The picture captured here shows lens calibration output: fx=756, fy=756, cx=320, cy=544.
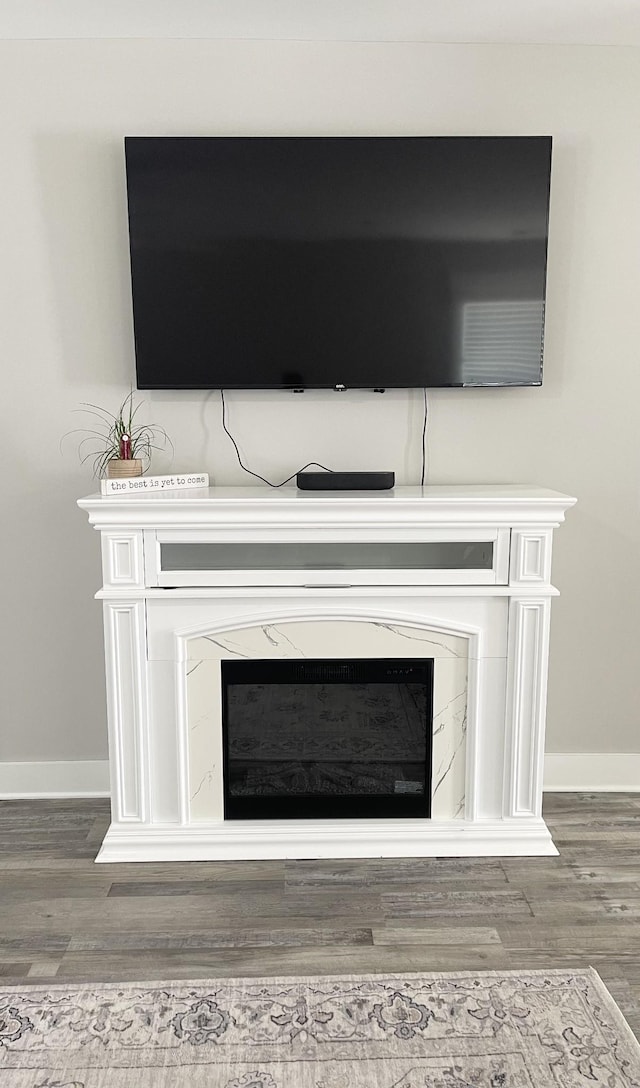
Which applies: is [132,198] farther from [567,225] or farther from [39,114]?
[567,225]

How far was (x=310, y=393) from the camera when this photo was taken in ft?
8.42

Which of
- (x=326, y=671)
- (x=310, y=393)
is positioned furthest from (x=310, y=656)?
(x=310, y=393)

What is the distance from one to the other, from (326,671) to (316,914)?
2.18 ft

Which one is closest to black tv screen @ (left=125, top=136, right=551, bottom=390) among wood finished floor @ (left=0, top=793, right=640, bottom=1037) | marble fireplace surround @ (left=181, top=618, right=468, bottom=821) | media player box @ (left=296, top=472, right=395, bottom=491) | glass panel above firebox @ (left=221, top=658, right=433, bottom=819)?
media player box @ (left=296, top=472, right=395, bottom=491)

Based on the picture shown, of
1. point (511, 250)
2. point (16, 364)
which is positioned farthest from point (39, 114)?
point (511, 250)

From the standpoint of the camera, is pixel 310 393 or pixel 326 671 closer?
pixel 326 671

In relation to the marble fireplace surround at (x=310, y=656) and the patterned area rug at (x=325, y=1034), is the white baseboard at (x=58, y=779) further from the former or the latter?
the patterned area rug at (x=325, y=1034)

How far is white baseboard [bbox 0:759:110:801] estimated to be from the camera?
272 centimetres

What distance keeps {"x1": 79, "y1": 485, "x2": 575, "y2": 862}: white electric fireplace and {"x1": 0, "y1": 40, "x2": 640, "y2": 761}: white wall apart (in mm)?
406

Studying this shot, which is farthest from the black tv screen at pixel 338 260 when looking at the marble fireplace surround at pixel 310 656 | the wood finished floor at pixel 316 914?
the wood finished floor at pixel 316 914

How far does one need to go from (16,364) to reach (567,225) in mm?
1897

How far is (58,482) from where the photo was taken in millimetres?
2605

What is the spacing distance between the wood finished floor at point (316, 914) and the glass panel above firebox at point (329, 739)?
172 millimetres

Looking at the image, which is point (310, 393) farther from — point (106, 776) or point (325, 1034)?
point (325, 1034)
